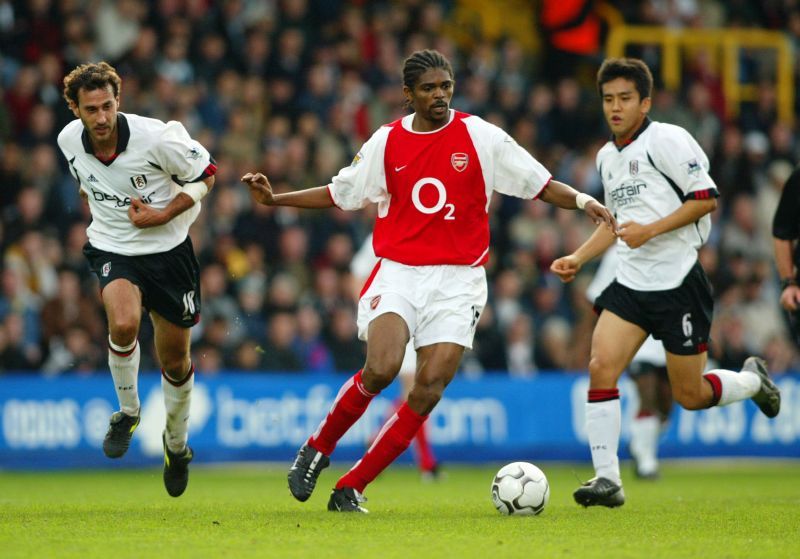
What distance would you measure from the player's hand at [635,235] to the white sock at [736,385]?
112 cm

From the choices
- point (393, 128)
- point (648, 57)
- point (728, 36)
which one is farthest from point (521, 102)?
point (393, 128)

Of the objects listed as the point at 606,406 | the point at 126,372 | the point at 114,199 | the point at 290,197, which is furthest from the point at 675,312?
the point at 114,199

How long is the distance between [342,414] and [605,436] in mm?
1709

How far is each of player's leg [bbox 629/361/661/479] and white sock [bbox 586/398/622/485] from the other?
4.03m

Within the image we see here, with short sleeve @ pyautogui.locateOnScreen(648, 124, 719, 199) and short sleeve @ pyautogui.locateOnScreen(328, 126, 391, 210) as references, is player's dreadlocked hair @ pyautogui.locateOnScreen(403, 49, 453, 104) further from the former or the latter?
short sleeve @ pyautogui.locateOnScreen(648, 124, 719, 199)

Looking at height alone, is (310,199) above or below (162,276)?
above

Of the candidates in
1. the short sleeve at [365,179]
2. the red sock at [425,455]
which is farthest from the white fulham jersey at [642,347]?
the short sleeve at [365,179]

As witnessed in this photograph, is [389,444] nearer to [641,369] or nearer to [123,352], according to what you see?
[123,352]

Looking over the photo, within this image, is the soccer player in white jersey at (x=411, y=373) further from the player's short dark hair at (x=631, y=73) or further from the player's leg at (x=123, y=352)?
the player's short dark hair at (x=631, y=73)

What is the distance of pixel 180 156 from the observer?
841cm

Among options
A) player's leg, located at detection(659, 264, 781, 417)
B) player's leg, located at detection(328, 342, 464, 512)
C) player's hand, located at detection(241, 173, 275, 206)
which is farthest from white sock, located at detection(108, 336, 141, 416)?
player's leg, located at detection(659, 264, 781, 417)

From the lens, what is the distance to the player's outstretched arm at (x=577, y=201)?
7.72 metres

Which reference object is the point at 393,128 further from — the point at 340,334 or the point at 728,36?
the point at 728,36

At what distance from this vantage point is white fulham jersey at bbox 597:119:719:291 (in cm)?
837
